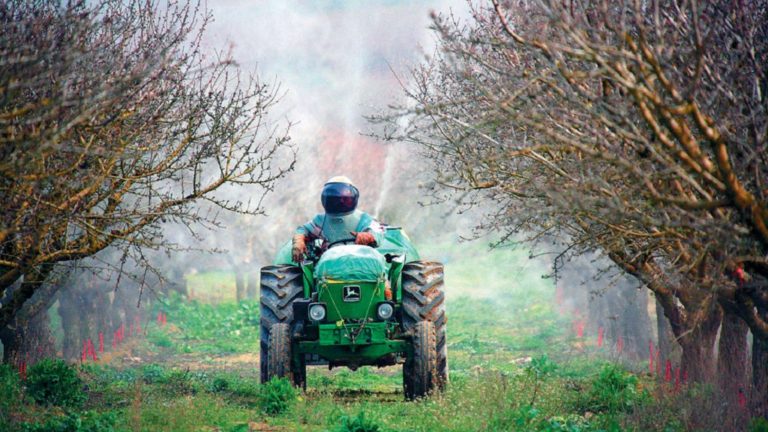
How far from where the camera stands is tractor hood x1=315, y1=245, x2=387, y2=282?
11430mm

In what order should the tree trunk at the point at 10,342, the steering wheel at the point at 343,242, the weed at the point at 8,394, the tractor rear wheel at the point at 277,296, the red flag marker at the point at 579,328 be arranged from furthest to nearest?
the red flag marker at the point at 579,328 < the tree trunk at the point at 10,342 < the steering wheel at the point at 343,242 < the tractor rear wheel at the point at 277,296 < the weed at the point at 8,394

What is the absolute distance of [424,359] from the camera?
11352 millimetres

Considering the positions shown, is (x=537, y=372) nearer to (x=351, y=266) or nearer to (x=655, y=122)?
(x=351, y=266)

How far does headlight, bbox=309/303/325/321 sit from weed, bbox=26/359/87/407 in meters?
2.95

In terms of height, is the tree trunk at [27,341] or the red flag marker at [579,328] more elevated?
the red flag marker at [579,328]

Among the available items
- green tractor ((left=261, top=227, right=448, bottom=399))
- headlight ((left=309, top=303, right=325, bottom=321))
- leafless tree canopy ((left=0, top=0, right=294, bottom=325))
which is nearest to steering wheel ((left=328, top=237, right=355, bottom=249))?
green tractor ((left=261, top=227, right=448, bottom=399))

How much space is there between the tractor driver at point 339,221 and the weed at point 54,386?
3228mm

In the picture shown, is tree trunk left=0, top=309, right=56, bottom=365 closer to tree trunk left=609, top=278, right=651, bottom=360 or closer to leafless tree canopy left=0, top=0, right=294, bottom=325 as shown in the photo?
leafless tree canopy left=0, top=0, right=294, bottom=325

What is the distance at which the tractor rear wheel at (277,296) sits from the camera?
11898 mm

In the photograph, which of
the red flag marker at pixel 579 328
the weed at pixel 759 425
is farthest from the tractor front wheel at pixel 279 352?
the red flag marker at pixel 579 328

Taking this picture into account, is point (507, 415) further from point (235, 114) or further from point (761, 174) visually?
point (235, 114)

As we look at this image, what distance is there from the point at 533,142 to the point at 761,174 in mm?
4095

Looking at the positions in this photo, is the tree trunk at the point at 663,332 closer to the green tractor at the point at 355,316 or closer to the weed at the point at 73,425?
the green tractor at the point at 355,316

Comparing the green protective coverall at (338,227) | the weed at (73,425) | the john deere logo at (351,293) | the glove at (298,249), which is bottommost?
the weed at (73,425)
